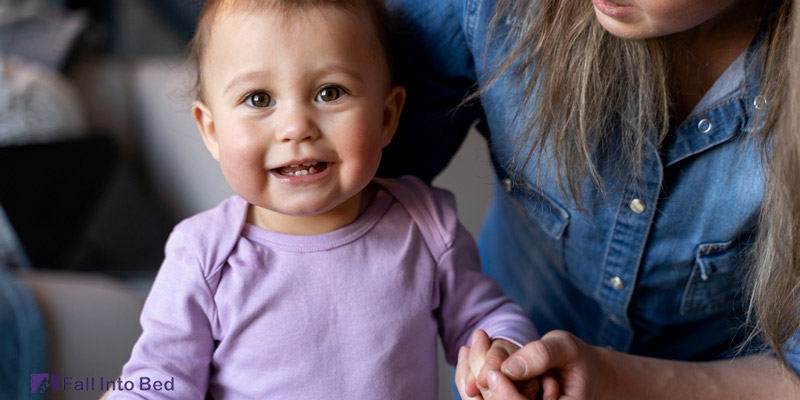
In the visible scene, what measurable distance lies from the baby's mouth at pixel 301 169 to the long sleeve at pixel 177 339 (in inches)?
5.2

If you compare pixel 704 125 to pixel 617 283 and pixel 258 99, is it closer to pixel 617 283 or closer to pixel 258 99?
pixel 617 283

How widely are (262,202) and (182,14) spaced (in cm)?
188

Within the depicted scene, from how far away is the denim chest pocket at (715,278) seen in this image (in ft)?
2.90

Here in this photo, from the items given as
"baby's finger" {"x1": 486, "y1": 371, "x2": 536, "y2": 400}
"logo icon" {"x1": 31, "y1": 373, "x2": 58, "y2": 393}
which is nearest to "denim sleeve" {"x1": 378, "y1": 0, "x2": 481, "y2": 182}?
"baby's finger" {"x1": 486, "y1": 371, "x2": 536, "y2": 400}

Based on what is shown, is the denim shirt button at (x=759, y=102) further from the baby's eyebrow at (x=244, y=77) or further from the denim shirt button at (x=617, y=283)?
the baby's eyebrow at (x=244, y=77)

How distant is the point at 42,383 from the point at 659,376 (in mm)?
882

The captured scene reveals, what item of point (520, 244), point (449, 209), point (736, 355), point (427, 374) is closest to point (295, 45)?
point (449, 209)

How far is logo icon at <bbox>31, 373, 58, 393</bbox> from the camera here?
1078mm

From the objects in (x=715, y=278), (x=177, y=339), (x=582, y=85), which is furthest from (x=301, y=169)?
(x=715, y=278)

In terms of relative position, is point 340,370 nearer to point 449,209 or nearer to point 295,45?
point 449,209

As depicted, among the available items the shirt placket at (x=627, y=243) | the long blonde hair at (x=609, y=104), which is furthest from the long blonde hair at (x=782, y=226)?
the shirt placket at (x=627, y=243)

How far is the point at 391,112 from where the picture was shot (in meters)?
0.85

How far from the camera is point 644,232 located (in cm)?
90

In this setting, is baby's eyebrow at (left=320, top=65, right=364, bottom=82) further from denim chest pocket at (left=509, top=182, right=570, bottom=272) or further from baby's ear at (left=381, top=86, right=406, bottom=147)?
denim chest pocket at (left=509, top=182, right=570, bottom=272)
